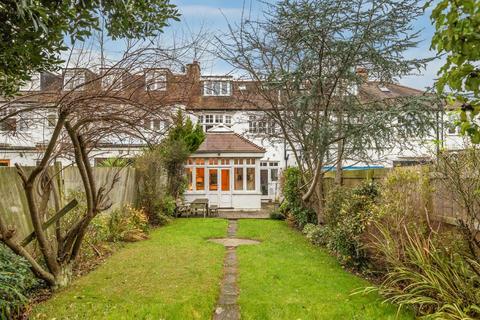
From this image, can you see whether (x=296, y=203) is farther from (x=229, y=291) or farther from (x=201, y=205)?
(x=229, y=291)

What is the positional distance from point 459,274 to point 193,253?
18.1ft

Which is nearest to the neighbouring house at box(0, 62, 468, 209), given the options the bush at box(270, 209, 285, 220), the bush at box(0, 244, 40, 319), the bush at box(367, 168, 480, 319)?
the bush at box(367, 168, 480, 319)

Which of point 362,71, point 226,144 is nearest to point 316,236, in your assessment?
point 362,71

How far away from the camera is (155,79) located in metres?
5.27

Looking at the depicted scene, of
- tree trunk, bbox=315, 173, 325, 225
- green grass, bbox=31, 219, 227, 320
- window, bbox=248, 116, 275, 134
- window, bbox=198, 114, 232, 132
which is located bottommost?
green grass, bbox=31, 219, 227, 320

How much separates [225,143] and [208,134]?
5.10 ft

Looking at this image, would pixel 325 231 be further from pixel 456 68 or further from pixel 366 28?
pixel 456 68

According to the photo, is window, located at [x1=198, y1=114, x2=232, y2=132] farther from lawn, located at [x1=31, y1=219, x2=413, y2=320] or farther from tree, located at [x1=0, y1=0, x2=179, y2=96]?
tree, located at [x1=0, y1=0, x2=179, y2=96]

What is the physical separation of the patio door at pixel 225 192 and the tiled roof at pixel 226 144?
1.16 meters

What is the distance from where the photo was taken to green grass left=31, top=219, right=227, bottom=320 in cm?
485

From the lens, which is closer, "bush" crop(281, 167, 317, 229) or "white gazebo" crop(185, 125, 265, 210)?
"bush" crop(281, 167, 317, 229)

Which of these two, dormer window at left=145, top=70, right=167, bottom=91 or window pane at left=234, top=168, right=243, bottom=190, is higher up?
dormer window at left=145, top=70, right=167, bottom=91

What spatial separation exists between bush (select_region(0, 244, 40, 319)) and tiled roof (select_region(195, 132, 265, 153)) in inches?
586

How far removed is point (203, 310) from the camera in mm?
4938
